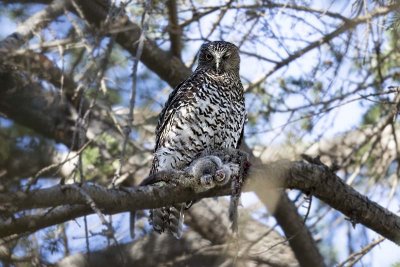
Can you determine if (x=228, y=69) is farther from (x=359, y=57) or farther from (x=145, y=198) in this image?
(x=145, y=198)

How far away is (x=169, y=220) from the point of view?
5270 mm

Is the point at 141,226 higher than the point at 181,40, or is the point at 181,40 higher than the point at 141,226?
the point at 181,40

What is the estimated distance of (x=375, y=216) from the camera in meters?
4.68

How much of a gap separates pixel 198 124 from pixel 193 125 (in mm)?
40

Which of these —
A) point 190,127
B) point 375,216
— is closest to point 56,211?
point 190,127

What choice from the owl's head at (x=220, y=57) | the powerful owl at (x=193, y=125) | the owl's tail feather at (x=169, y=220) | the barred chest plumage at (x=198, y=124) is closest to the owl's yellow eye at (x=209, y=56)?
the owl's head at (x=220, y=57)

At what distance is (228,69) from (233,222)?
2503 mm

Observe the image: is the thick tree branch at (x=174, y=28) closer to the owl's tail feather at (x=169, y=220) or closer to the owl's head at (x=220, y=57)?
the owl's head at (x=220, y=57)

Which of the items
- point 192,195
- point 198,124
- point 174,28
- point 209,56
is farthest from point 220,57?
point 192,195

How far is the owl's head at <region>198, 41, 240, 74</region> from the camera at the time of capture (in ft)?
18.8

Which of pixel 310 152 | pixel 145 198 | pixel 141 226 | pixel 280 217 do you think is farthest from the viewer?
pixel 310 152

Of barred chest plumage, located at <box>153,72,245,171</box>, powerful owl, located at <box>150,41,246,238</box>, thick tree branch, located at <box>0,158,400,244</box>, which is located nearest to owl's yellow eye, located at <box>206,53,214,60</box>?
powerful owl, located at <box>150,41,246,238</box>

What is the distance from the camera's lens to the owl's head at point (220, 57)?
18.8ft

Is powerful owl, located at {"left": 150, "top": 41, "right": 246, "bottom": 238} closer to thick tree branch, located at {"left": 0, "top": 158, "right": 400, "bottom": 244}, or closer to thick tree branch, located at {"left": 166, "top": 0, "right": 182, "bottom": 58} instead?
thick tree branch, located at {"left": 166, "top": 0, "right": 182, "bottom": 58}
